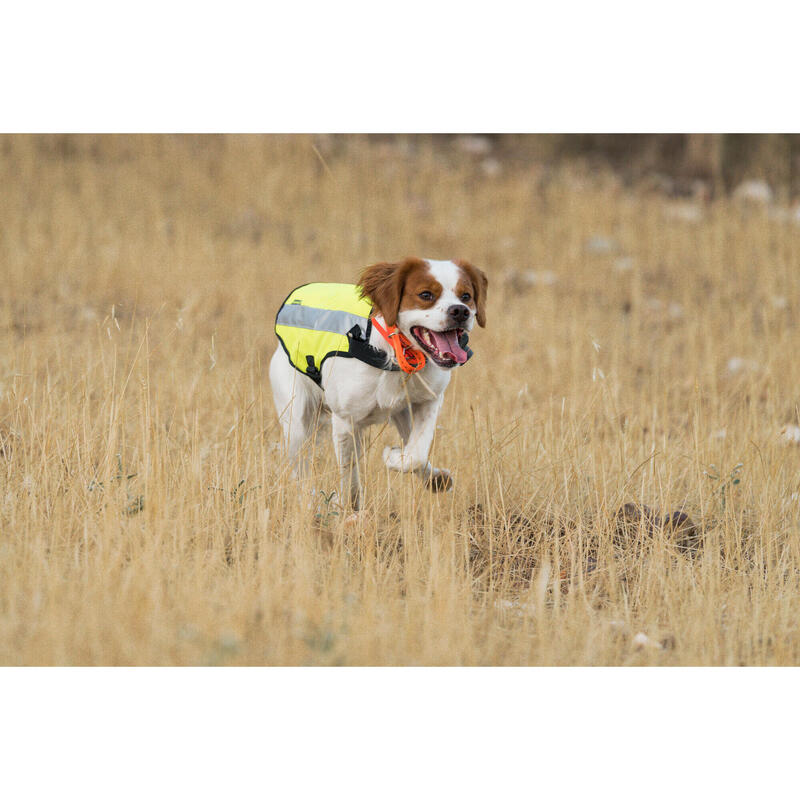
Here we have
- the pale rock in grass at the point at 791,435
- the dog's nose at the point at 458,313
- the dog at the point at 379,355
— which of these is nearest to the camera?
the dog's nose at the point at 458,313

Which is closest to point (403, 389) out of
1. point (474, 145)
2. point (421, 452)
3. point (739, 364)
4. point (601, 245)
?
point (421, 452)

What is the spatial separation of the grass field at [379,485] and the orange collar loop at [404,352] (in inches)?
19.7

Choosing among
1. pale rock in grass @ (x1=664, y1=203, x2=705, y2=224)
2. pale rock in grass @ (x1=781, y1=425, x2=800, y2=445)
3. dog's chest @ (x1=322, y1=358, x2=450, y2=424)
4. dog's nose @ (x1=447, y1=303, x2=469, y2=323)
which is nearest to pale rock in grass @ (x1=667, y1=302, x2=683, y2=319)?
pale rock in grass @ (x1=664, y1=203, x2=705, y2=224)

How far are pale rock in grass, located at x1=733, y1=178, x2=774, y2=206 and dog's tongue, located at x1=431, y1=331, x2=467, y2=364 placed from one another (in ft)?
27.6

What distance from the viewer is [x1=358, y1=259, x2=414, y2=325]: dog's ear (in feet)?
10.8

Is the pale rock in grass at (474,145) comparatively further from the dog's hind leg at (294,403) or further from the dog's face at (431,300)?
the dog's face at (431,300)

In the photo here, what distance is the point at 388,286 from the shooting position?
3297mm

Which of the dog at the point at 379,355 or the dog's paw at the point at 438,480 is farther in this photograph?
the dog's paw at the point at 438,480

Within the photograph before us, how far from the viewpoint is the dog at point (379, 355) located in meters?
3.25

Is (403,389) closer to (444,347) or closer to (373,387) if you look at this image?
(373,387)

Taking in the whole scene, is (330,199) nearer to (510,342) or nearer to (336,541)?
→ (510,342)

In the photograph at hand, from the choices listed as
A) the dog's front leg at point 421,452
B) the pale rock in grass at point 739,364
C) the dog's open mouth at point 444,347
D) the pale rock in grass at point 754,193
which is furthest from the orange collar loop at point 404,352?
the pale rock in grass at point 754,193

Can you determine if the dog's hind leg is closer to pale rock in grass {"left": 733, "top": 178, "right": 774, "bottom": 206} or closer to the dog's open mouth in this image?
the dog's open mouth

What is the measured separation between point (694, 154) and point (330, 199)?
601cm
